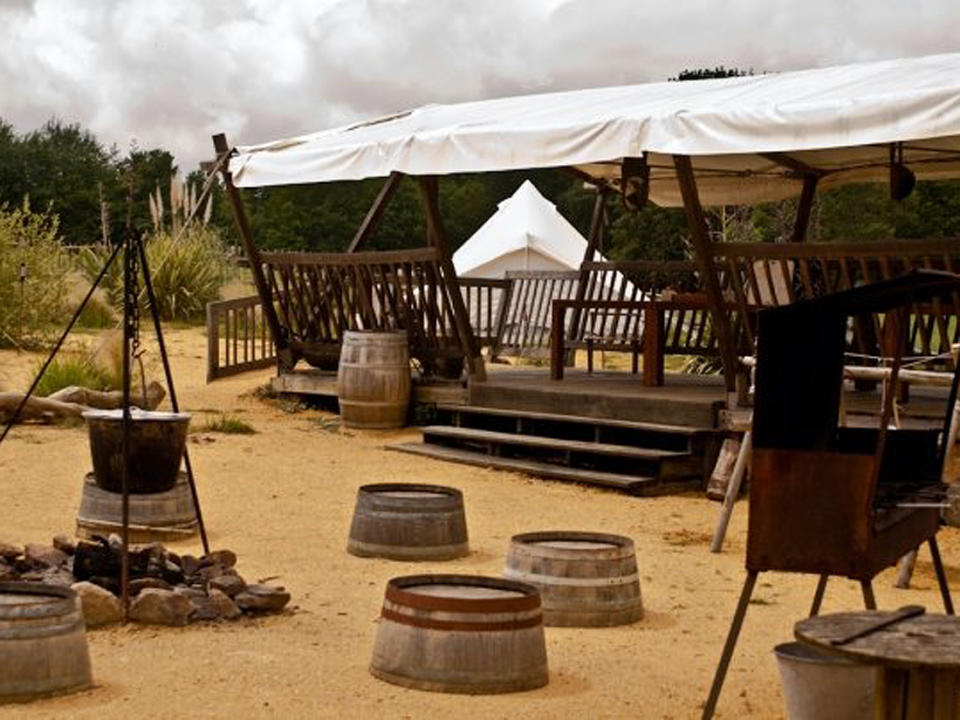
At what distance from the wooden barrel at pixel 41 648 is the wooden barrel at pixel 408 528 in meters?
3.23

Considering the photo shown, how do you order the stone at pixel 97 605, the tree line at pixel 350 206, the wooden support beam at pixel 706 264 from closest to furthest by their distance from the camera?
the stone at pixel 97 605 < the wooden support beam at pixel 706 264 < the tree line at pixel 350 206

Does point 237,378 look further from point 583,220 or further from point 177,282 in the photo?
point 583,220

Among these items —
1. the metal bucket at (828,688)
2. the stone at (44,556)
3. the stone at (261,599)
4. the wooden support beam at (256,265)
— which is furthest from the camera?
the wooden support beam at (256,265)

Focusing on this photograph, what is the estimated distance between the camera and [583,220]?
62.2 metres

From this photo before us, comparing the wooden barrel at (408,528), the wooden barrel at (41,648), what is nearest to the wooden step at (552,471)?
the wooden barrel at (408,528)

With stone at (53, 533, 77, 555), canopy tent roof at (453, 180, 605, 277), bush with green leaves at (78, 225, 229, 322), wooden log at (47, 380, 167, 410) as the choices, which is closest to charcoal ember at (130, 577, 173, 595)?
stone at (53, 533, 77, 555)

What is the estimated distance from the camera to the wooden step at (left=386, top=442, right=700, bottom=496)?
1242 cm

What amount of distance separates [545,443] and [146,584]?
5.97 metres

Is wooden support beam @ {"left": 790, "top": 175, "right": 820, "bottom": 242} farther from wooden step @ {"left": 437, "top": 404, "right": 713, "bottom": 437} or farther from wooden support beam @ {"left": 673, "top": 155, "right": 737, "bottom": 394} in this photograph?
wooden step @ {"left": 437, "top": 404, "right": 713, "bottom": 437}

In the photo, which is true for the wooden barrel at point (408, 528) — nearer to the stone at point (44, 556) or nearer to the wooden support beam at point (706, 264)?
the stone at point (44, 556)

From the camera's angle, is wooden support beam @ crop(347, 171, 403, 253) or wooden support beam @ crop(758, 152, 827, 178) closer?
wooden support beam @ crop(758, 152, 827, 178)

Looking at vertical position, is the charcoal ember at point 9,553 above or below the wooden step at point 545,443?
below

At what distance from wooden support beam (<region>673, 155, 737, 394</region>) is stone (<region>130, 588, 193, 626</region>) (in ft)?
19.5

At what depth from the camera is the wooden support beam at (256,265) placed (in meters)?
17.0
